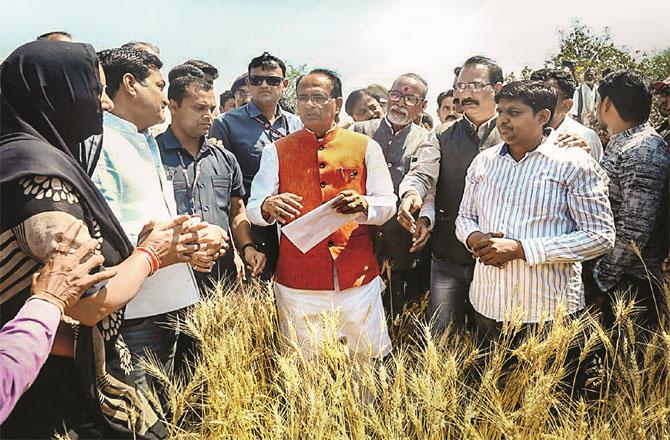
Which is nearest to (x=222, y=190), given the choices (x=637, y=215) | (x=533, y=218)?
(x=533, y=218)

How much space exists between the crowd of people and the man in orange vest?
0.04 feet

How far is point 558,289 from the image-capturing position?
2732 mm

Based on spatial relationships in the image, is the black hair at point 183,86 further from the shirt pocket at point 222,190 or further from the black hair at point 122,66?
the black hair at point 122,66

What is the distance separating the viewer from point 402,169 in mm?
3951

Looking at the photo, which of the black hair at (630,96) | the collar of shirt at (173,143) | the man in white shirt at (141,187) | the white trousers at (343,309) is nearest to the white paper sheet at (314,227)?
the white trousers at (343,309)

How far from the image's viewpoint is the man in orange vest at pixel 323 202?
3049 millimetres

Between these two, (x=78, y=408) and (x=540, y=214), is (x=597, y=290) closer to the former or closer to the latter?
(x=540, y=214)

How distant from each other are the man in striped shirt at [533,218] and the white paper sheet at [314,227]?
0.66 meters

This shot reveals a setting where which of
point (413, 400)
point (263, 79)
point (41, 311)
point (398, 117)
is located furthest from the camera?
point (263, 79)

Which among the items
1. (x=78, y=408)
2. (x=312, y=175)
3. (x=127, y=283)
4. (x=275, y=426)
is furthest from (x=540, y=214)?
(x=78, y=408)

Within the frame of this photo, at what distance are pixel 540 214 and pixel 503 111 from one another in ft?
1.85

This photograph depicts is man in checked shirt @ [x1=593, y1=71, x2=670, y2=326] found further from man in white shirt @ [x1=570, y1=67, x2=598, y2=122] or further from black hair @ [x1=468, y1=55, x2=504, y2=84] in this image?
man in white shirt @ [x1=570, y1=67, x2=598, y2=122]

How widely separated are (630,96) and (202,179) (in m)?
2.70

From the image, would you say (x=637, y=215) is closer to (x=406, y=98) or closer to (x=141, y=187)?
(x=406, y=98)
